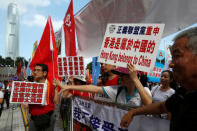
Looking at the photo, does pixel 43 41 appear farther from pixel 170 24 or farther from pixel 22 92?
pixel 170 24

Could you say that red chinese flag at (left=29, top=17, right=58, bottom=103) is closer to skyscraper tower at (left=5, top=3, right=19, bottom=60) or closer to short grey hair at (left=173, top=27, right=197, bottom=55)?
short grey hair at (left=173, top=27, right=197, bottom=55)

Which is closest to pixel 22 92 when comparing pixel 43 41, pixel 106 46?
pixel 43 41

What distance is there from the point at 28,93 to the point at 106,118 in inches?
67.9

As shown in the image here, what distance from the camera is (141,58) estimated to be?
1.78 metres

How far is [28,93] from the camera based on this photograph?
294 cm

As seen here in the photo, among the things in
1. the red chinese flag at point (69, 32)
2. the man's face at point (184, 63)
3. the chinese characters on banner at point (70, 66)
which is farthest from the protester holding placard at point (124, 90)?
the red chinese flag at point (69, 32)

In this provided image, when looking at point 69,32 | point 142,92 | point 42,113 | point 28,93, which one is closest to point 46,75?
point 28,93

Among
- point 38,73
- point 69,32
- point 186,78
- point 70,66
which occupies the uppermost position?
point 69,32

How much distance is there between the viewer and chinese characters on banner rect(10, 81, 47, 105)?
2848 millimetres

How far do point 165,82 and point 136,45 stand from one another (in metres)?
1.87

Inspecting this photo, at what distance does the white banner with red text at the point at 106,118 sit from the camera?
1465 millimetres

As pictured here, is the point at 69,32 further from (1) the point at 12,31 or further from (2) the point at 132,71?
(1) the point at 12,31

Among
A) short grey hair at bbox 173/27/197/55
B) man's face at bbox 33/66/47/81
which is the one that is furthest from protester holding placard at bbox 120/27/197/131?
man's face at bbox 33/66/47/81

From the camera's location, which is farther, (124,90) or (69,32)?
(69,32)
